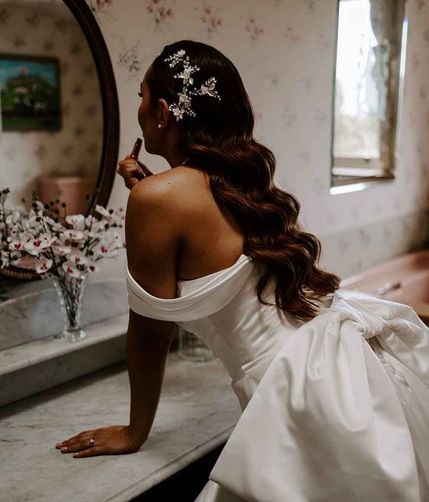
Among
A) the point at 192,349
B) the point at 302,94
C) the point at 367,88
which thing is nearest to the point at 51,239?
the point at 192,349

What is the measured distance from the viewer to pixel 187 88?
1.08m

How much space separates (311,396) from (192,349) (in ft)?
2.70

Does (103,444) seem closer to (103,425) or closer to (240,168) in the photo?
(103,425)

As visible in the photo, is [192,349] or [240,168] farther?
[192,349]

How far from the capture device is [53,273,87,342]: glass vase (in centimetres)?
144

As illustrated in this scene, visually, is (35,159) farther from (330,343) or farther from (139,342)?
(330,343)

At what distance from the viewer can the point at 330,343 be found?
1.06 metres

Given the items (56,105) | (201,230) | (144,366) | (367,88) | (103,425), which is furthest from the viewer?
(367,88)

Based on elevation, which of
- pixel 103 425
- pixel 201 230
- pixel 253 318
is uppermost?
pixel 201 230

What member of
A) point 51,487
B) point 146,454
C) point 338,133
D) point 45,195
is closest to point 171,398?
point 146,454

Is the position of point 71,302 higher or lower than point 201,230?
lower

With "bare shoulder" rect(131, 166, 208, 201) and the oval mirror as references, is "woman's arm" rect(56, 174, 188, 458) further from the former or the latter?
the oval mirror

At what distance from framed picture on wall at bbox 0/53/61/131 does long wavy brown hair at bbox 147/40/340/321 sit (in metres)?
0.39

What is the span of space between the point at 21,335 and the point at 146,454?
16.7 inches
